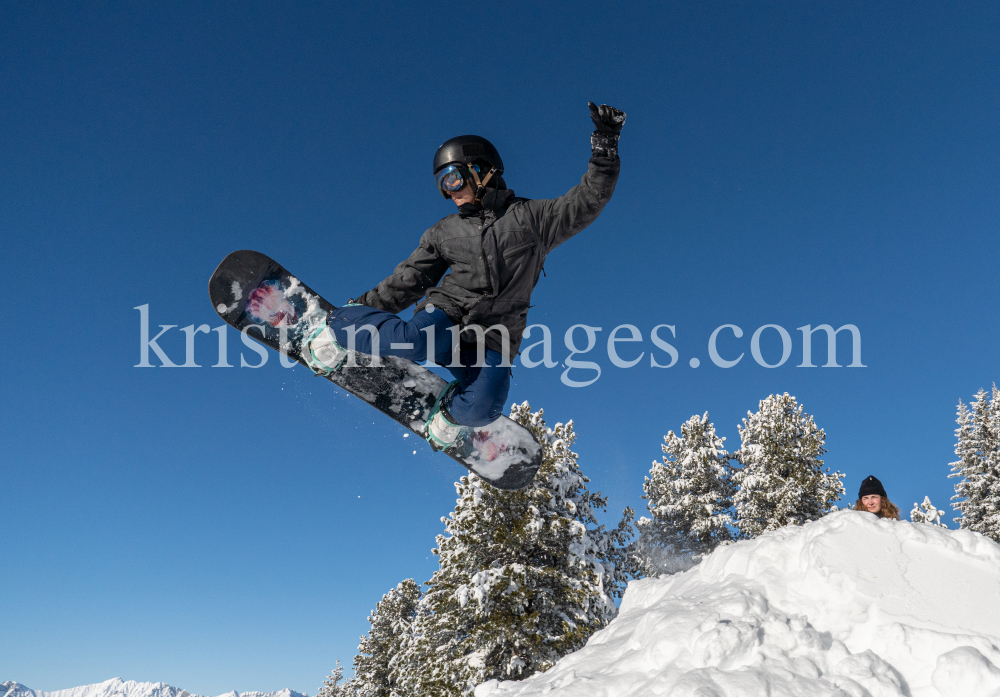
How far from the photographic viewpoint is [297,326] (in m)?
5.02

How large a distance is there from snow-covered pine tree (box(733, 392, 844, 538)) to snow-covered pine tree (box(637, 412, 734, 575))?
1218 millimetres

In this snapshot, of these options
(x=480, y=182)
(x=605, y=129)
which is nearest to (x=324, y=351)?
(x=480, y=182)

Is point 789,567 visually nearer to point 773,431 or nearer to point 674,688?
point 674,688

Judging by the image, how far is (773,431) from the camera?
1881 centimetres

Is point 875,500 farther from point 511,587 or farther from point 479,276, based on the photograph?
point 511,587

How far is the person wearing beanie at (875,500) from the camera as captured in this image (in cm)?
655

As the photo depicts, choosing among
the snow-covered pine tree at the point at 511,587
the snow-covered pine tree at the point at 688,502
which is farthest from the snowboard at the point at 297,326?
the snow-covered pine tree at the point at 688,502

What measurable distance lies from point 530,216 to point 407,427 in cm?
221

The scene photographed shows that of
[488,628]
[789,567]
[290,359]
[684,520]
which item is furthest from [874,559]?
[684,520]

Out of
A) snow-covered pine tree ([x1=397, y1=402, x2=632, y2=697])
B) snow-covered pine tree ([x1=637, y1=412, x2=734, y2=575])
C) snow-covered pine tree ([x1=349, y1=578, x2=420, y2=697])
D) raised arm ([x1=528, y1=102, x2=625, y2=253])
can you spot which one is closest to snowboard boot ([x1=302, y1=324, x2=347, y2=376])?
raised arm ([x1=528, y1=102, x2=625, y2=253])

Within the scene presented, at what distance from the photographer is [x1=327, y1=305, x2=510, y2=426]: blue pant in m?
4.28

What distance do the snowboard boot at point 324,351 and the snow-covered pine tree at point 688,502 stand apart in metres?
17.4

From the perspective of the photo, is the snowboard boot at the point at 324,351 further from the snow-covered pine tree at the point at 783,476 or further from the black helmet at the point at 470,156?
the snow-covered pine tree at the point at 783,476

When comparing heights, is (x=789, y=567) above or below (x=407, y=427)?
below
